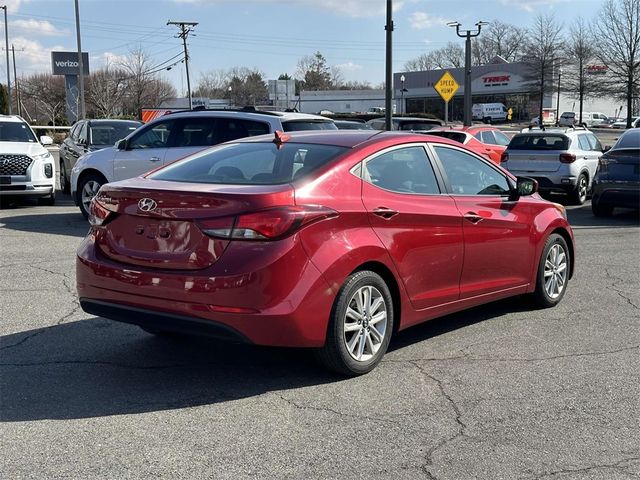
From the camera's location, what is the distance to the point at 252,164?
5.21 meters

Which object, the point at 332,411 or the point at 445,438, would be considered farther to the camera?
the point at 332,411

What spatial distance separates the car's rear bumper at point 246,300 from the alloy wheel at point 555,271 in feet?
9.99

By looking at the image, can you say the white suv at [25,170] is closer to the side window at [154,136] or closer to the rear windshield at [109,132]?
the rear windshield at [109,132]

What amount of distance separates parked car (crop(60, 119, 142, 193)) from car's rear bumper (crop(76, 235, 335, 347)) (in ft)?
37.7

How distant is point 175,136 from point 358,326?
7457mm

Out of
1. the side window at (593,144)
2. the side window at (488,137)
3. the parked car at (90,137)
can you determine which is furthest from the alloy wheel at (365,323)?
the side window at (488,137)

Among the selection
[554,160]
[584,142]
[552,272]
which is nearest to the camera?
[552,272]

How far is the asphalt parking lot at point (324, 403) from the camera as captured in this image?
3.67 meters

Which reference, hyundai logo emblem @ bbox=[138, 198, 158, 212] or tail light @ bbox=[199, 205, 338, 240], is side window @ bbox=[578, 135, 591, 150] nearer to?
tail light @ bbox=[199, 205, 338, 240]

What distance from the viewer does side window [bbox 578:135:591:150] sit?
640 inches

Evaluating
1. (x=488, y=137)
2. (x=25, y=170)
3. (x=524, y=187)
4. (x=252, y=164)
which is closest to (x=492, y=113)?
(x=488, y=137)

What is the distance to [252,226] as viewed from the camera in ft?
14.3

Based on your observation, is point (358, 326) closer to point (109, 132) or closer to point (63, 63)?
point (109, 132)

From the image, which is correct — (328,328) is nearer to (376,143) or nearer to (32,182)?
(376,143)
